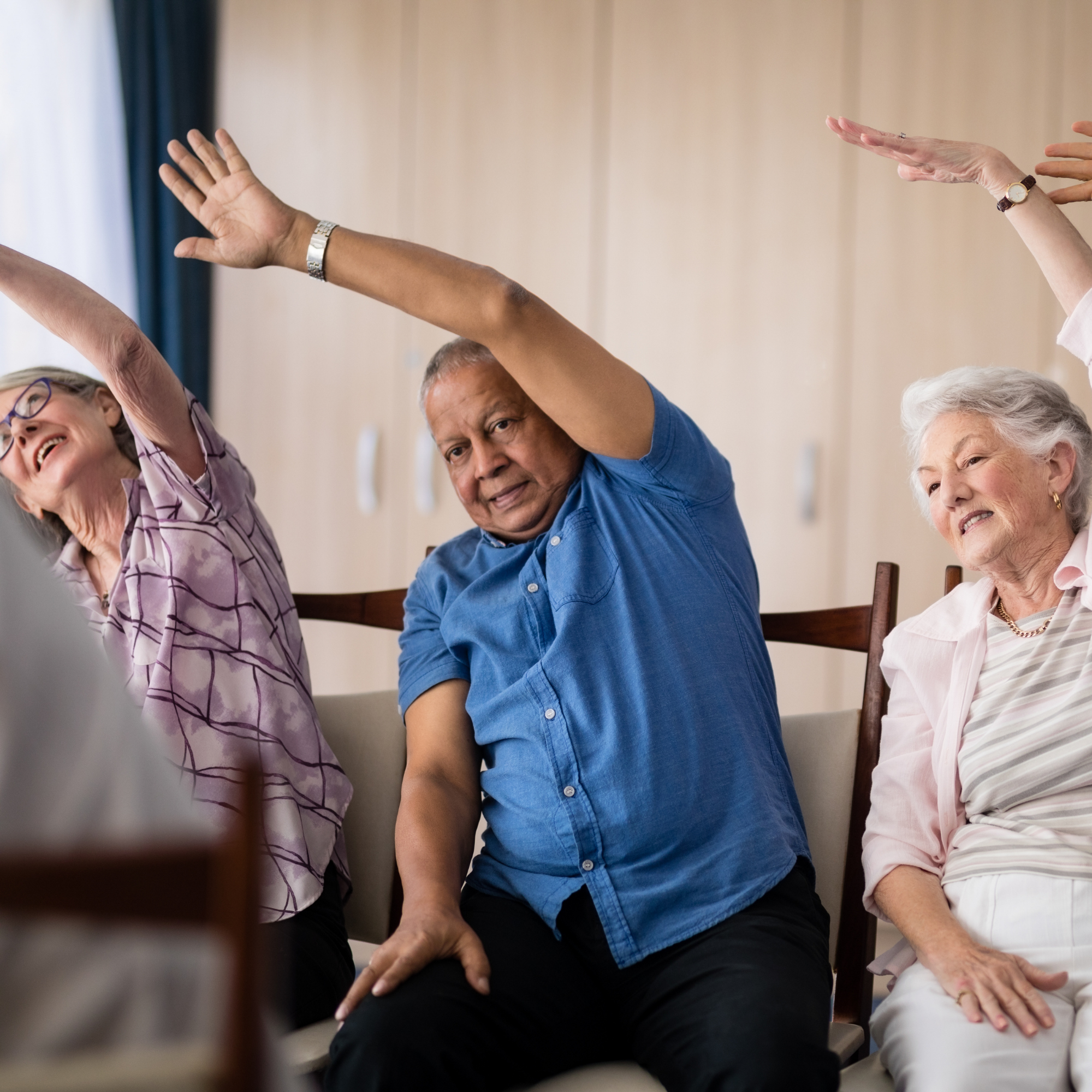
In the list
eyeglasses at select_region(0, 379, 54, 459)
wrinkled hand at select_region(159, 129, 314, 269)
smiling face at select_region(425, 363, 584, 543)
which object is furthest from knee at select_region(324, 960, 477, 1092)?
eyeglasses at select_region(0, 379, 54, 459)

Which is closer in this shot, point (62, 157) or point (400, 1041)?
point (400, 1041)

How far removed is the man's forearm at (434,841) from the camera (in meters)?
1.33

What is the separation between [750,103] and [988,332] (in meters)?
0.90

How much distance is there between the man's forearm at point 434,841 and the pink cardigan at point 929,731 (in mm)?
501

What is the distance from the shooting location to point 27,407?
1.65m

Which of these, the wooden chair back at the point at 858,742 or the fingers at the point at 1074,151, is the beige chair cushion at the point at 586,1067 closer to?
the wooden chair back at the point at 858,742

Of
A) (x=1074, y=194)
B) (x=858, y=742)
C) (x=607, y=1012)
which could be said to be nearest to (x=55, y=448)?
(x=607, y=1012)

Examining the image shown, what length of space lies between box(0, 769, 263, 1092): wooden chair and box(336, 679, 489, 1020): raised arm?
0.73 metres

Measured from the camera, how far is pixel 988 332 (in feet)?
9.33

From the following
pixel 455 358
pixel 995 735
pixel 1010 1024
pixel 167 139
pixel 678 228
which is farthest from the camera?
pixel 167 139

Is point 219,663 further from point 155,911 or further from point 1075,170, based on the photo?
point 1075,170

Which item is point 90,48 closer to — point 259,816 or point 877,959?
point 877,959

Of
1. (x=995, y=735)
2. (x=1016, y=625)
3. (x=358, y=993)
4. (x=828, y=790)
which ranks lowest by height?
(x=358, y=993)

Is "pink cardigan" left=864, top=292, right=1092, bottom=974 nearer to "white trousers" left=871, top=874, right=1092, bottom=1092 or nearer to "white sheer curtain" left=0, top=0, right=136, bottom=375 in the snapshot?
"white trousers" left=871, top=874, right=1092, bottom=1092
